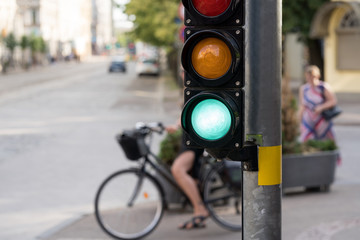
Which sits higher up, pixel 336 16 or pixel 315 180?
pixel 336 16

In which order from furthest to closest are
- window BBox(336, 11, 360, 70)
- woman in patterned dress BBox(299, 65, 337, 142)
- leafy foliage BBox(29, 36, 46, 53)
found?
leafy foliage BBox(29, 36, 46, 53), window BBox(336, 11, 360, 70), woman in patterned dress BBox(299, 65, 337, 142)

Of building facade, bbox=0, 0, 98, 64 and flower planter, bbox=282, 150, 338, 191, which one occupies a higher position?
building facade, bbox=0, 0, 98, 64

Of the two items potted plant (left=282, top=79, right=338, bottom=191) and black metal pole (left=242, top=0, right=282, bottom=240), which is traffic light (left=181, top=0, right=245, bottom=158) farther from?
potted plant (left=282, top=79, right=338, bottom=191)

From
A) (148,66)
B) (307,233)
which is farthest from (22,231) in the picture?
(148,66)

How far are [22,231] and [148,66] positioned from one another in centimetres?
4291

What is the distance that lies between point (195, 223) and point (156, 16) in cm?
2599

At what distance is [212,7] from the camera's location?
2.98m

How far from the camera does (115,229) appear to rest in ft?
21.0

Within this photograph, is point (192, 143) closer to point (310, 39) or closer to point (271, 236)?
point (271, 236)

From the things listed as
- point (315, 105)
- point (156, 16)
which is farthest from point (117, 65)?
point (315, 105)

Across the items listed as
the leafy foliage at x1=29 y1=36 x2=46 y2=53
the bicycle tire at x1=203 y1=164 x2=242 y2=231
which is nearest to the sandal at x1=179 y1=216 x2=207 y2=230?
the bicycle tire at x1=203 y1=164 x2=242 y2=231

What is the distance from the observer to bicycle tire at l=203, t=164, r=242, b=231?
21.5 ft

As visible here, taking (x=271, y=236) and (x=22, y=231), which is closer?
(x=271, y=236)

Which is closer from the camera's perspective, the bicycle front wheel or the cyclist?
the bicycle front wheel
